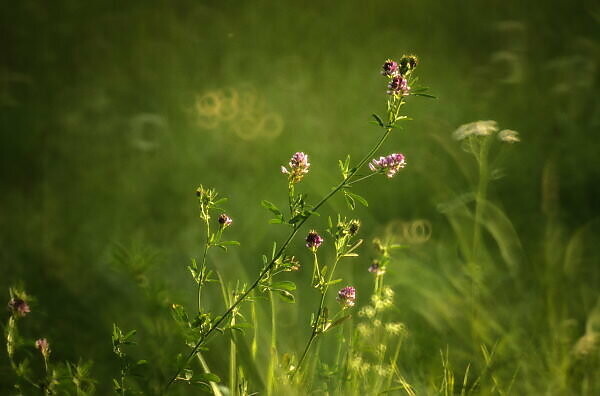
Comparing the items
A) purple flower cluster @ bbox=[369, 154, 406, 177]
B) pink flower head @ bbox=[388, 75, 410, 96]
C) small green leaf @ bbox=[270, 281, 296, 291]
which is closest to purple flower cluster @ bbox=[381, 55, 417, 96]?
pink flower head @ bbox=[388, 75, 410, 96]

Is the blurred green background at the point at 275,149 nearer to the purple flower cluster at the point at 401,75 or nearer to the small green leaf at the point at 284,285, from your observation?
the small green leaf at the point at 284,285

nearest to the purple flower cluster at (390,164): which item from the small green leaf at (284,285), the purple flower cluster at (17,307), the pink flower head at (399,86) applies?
the pink flower head at (399,86)

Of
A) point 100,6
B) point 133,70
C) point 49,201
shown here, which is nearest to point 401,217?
point 49,201

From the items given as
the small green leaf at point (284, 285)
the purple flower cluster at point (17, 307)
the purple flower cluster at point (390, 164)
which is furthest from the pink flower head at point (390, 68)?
the purple flower cluster at point (17, 307)

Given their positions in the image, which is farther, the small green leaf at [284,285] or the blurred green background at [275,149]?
the blurred green background at [275,149]

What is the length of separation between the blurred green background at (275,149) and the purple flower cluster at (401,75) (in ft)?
1.58

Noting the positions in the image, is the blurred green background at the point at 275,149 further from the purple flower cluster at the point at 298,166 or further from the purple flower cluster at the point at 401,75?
the purple flower cluster at the point at 401,75

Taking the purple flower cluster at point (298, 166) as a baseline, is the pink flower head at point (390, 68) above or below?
above

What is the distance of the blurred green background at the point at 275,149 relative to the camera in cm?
200

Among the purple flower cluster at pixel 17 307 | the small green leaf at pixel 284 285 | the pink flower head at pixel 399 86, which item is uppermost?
the pink flower head at pixel 399 86

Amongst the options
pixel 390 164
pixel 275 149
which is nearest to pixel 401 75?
pixel 390 164

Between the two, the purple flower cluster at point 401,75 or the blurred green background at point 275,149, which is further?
the blurred green background at point 275,149

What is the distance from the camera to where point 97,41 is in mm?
4352

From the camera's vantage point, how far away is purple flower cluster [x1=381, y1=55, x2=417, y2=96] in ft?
4.01
